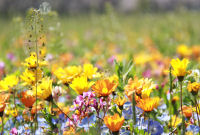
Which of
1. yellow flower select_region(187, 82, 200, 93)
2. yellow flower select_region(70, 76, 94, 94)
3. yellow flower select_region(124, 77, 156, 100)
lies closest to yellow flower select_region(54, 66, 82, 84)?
yellow flower select_region(70, 76, 94, 94)

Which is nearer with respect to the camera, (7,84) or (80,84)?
(80,84)

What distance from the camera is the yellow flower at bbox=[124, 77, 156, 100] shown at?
633mm

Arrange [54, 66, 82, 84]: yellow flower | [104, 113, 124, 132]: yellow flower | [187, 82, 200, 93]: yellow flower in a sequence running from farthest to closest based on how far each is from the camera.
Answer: [54, 66, 82, 84]: yellow flower → [187, 82, 200, 93]: yellow flower → [104, 113, 124, 132]: yellow flower

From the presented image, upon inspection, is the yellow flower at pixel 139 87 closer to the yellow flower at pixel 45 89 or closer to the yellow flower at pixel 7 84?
the yellow flower at pixel 45 89

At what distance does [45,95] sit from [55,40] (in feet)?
3.04

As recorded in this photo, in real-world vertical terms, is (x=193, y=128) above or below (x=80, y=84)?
below

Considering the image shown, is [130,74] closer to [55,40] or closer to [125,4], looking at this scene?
[55,40]

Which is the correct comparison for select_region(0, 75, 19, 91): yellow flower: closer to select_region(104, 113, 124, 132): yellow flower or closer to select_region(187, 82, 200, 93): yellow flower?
select_region(104, 113, 124, 132): yellow flower

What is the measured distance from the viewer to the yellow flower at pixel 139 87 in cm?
63

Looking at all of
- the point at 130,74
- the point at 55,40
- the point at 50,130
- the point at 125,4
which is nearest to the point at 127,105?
the point at 130,74

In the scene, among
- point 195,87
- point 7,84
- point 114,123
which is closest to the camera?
point 114,123

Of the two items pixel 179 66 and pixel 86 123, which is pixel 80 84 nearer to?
pixel 86 123

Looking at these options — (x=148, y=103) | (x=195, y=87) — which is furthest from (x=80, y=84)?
(x=195, y=87)

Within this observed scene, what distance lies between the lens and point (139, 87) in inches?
24.8
